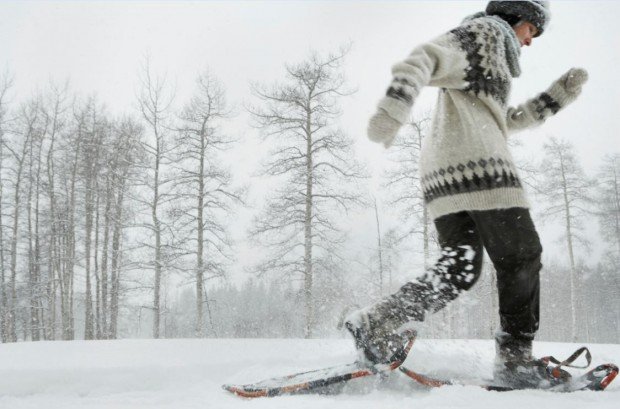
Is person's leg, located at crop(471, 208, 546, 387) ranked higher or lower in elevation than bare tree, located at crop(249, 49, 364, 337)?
lower

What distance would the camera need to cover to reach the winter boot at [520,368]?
57.1 inches

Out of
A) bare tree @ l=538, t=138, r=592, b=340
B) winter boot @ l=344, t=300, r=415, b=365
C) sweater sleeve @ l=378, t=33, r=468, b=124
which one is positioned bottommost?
winter boot @ l=344, t=300, r=415, b=365

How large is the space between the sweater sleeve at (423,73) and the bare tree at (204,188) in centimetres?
1385

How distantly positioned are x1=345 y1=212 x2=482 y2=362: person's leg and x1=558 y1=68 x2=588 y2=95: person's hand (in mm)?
913

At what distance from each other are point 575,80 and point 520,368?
1394 mm

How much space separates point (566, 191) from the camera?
19.1 metres

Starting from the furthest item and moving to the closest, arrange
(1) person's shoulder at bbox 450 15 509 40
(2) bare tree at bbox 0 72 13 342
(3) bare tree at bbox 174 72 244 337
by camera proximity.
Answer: (2) bare tree at bbox 0 72 13 342, (3) bare tree at bbox 174 72 244 337, (1) person's shoulder at bbox 450 15 509 40

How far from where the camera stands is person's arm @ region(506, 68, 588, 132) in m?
1.95

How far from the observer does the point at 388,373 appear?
153 cm

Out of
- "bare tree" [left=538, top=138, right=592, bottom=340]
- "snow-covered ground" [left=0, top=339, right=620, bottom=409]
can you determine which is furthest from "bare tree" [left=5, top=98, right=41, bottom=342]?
"bare tree" [left=538, top=138, right=592, bottom=340]

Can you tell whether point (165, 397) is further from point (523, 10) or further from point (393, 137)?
point (523, 10)

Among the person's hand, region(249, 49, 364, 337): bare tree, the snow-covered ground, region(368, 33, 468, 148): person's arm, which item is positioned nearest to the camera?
the snow-covered ground

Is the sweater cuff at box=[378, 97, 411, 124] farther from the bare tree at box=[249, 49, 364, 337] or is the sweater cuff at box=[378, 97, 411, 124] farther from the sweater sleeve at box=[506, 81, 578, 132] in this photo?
the bare tree at box=[249, 49, 364, 337]

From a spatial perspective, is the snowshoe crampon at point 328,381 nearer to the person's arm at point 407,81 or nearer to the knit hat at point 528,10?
the person's arm at point 407,81
